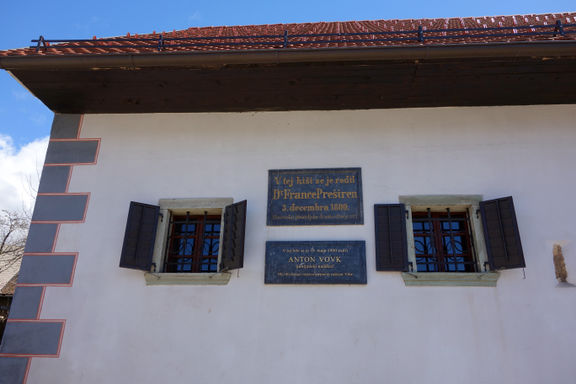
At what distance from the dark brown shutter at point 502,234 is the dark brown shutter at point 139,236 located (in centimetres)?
443

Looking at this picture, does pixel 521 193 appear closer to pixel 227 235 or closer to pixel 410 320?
pixel 410 320

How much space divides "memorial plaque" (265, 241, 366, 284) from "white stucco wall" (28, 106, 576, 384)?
0.12 m

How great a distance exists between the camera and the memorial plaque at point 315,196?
5980mm

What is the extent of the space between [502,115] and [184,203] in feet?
15.8

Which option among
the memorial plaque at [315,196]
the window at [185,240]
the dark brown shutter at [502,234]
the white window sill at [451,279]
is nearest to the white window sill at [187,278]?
the window at [185,240]

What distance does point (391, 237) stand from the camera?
5.72 metres

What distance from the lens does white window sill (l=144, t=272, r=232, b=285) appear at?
5738 mm

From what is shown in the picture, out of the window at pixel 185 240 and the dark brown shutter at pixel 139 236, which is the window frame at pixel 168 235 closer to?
the window at pixel 185 240

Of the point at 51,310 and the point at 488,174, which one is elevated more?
the point at 488,174

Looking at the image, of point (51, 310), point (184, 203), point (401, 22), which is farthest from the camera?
point (401, 22)

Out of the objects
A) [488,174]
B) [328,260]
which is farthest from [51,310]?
[488,174]

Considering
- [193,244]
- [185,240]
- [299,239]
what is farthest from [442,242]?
[185,240]

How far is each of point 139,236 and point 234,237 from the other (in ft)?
4.32

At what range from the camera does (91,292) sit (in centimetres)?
584
